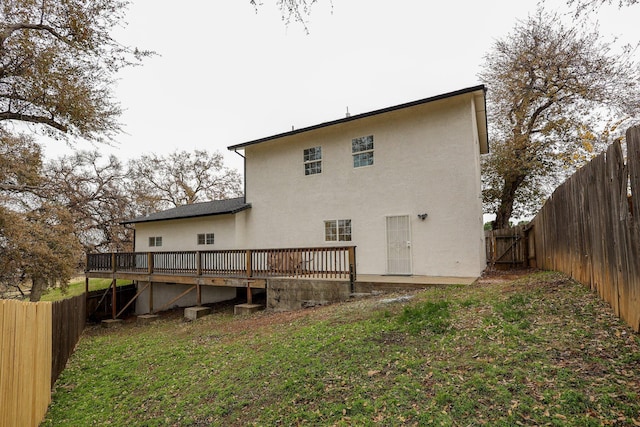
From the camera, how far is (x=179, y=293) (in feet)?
60.3

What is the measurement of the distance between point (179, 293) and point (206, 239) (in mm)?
4104

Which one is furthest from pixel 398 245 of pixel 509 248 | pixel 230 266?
pixel 509 248

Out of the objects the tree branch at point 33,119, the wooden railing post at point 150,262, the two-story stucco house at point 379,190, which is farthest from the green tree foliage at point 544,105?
the tree branch at point 33,119

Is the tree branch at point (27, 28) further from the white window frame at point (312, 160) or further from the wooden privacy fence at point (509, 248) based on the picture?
the wooden privacy fence at point (509, 248)

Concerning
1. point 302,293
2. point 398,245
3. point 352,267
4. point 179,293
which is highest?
point 398,245

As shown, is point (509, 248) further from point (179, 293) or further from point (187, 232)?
point (179, 293)

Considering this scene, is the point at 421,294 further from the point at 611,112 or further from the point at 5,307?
the point at 611,112

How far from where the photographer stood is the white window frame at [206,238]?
53.3 feet

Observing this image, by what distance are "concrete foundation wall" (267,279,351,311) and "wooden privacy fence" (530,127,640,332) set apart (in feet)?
17.6

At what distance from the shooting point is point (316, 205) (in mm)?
13688

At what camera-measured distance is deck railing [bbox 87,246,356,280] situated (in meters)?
10.5

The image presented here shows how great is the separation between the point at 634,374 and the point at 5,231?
17.9m

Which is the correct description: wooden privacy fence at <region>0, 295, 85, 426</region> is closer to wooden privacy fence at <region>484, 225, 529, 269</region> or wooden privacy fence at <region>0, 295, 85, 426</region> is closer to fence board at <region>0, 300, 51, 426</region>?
fence board at <region>0, 300, 51, 426</region>

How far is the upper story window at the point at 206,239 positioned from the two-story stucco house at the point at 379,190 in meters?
0.09
